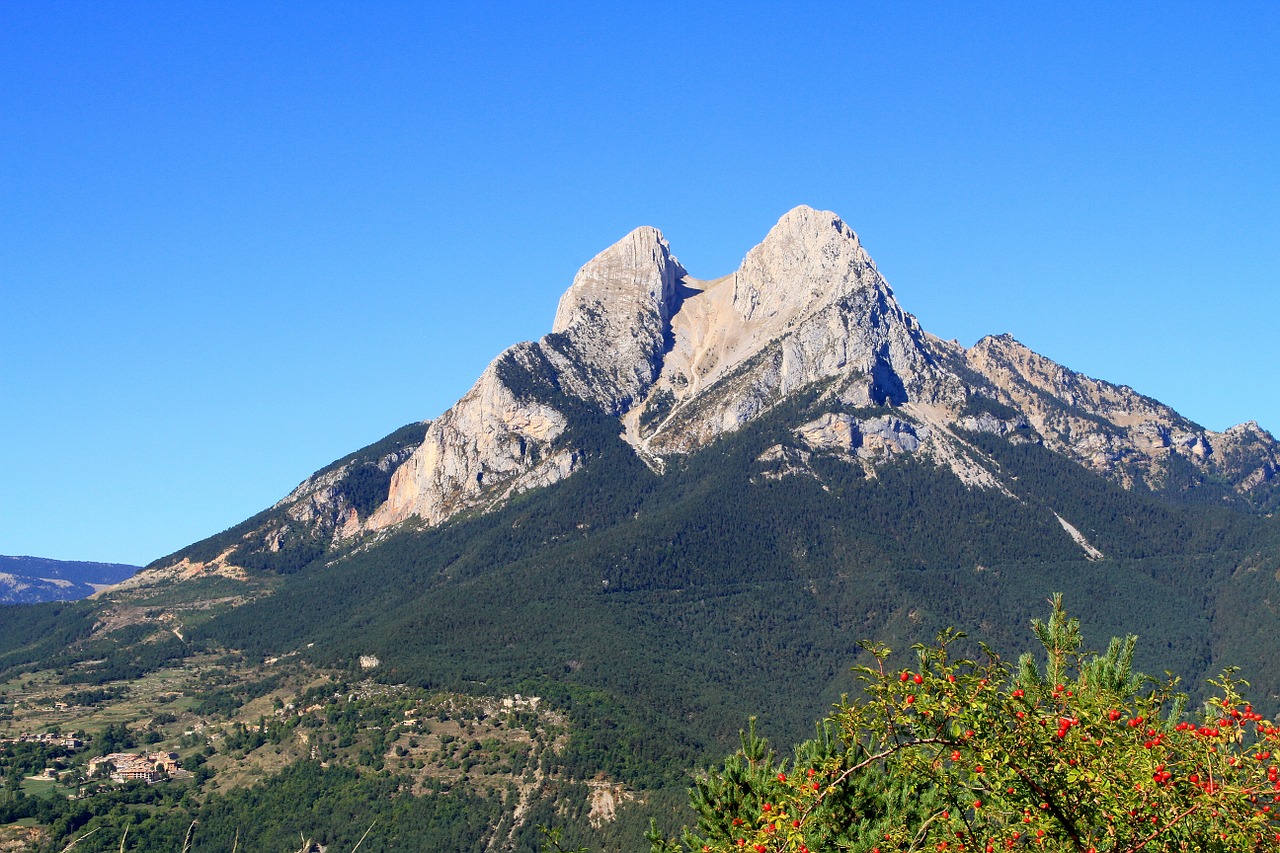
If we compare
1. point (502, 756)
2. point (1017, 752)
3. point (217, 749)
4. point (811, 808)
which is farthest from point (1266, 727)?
point (217, 749)

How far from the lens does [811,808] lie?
2273cm

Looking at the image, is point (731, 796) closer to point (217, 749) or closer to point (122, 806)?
point (122, 806)

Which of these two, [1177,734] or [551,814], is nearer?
[1177,734]

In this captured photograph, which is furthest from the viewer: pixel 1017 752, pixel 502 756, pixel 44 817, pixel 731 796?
pixel 502 756

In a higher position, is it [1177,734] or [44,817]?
[1177,734]

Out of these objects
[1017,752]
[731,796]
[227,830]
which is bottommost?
[227,830]

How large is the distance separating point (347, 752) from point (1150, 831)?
595 feet

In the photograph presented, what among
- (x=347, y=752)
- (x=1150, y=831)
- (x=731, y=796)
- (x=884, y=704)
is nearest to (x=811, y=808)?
(x=884, y=704)

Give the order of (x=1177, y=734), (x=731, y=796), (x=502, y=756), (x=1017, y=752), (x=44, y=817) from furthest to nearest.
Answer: (x=502, y=756) → (x=44, y=817) → (x=731, y=796) → (x=1177, y=734) → (x=1017, y=752)

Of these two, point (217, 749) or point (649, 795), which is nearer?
point (649, 795)

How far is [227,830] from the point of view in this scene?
164250 millimetres

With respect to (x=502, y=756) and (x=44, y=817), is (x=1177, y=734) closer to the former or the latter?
(x=44, y=817)

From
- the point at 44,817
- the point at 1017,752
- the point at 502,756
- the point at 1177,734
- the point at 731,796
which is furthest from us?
the point at 502,756

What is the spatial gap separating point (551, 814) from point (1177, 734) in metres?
150
